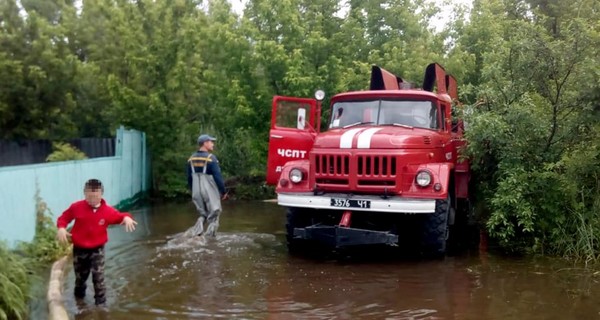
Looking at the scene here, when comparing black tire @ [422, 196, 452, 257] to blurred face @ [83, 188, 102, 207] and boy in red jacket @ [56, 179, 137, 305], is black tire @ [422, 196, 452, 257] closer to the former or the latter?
boy in red jacket @ [56, 179, 137, 305]

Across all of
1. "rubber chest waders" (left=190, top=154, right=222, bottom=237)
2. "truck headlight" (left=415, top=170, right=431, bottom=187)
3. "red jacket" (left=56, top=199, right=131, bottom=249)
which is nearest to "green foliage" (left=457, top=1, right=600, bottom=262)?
"truck headlight" (left=415, top=170, right=431, bottom=187)

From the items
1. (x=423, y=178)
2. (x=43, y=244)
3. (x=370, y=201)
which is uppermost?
(x=423, y=178)

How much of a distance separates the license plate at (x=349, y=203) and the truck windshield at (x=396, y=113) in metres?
1.57

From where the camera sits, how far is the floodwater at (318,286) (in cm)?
641

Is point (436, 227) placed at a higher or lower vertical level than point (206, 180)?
lower

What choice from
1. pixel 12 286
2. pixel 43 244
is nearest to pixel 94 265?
pixel 12 286

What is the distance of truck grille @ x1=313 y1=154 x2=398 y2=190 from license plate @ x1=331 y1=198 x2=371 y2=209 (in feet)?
0.66

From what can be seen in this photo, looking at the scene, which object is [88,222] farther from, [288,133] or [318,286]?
[288,133]

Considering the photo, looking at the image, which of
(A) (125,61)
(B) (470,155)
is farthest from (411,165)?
(A) (125,61)

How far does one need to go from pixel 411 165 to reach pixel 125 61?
39.3 feet

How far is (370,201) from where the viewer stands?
8.44 m

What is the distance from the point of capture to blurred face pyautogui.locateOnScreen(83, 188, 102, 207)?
636 centimetres

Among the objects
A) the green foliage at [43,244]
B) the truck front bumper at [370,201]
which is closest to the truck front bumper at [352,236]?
the truck front bumper at [370,201]

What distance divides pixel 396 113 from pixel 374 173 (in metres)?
1.42
